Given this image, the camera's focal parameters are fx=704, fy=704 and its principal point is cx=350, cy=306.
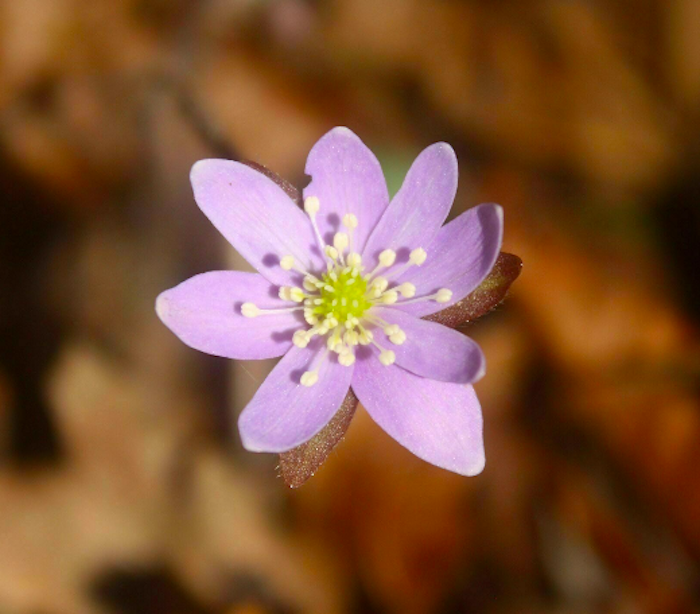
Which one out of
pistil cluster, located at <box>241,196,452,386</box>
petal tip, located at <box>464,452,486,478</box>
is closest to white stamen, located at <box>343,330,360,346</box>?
pistil cluster, located at <box>241,196,452,386</box>

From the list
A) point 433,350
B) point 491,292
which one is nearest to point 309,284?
point 433,350

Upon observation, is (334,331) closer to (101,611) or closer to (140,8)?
(101,611)

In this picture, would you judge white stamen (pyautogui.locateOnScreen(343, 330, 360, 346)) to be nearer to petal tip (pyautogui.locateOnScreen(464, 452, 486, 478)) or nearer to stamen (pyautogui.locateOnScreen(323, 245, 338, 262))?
stamen (pyautogui.locateOnScreen(323, 245, 338, 262))

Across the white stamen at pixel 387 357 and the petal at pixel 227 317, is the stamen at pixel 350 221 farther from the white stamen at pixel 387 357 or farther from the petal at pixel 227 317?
the white stamen at pixel 387 357

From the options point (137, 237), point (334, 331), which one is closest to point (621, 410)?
point (334, 331)

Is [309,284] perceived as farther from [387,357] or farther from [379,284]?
[387,357]

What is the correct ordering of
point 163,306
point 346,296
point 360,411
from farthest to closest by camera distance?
1. point 360,411
2. point 346,296
3. point 163,306
